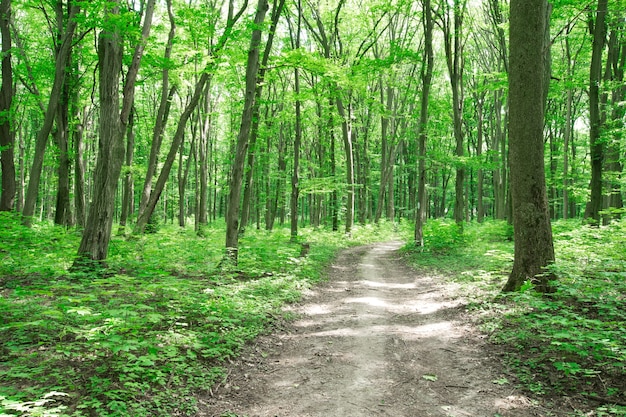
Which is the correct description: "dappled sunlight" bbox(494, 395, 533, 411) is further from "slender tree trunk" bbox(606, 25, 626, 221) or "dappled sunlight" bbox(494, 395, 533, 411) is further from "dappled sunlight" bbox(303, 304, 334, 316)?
"slender tree trunk" bbox(606, 25, 626, 221)

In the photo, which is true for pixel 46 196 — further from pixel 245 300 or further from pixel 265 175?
pixel 245 300

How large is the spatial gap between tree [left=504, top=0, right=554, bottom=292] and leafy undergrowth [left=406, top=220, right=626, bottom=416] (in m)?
0.44

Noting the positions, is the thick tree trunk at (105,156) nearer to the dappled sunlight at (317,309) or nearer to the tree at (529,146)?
the dappled sunlight at (317,309)

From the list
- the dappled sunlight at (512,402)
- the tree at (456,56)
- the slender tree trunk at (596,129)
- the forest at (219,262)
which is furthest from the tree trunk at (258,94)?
the slender tree trunk at (596,129)

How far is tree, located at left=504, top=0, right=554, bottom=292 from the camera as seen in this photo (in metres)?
6.45

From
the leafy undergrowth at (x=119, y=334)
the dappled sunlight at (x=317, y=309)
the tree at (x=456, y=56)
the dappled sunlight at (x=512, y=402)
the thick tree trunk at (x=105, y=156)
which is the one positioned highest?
the tree at (x=456, y=56)

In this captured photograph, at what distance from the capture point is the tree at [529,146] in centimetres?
645

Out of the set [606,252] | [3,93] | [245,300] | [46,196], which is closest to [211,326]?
[245,300]

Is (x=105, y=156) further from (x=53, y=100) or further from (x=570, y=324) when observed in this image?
(x=570, y=324)

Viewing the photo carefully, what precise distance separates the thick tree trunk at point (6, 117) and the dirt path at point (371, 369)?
11496mm

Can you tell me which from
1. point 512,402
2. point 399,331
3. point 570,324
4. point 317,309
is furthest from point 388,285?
point 512,402

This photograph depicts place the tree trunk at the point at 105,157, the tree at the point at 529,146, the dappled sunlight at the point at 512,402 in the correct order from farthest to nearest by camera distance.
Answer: the tree trunk at the point at 105,157 → the tree at the point at 529,146 → the dappled sunlight at the point at 512,402

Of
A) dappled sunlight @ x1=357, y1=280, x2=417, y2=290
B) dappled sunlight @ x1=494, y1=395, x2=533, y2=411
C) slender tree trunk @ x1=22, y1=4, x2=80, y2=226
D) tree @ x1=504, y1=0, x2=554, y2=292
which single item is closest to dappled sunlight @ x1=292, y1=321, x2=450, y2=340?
tree @ x1=504, y1=0, x2=554, y2=292

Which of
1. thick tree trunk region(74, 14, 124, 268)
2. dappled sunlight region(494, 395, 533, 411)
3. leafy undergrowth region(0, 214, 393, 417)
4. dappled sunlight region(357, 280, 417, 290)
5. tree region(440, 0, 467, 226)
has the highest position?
tree region(440, 0, 467, 226)
